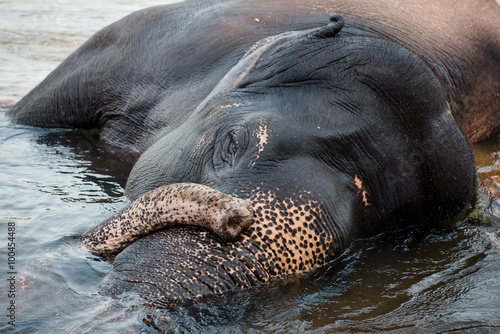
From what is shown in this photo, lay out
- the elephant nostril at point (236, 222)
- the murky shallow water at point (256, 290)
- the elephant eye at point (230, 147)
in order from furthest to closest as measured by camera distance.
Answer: the elephant eye at point (230, 147), the elephant nostril at point (236, 222), the murky shallow water at point (256, 290)

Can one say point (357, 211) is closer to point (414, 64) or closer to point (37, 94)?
point (414, 64)

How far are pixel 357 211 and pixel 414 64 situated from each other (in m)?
0.85

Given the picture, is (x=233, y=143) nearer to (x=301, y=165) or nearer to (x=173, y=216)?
(x=301, y=165)

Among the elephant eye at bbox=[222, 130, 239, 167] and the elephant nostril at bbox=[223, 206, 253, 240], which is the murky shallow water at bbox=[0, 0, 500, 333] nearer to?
the elephant nostril at bbox=[223, 206, 253, 240]

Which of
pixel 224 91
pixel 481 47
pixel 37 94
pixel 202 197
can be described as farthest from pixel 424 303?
pixel 37 94

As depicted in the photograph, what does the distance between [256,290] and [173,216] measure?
21.2 inches

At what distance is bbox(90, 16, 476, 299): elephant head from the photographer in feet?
9.73

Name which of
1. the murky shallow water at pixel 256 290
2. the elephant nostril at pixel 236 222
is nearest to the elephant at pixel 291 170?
the elephant nostril at pixel 236 222

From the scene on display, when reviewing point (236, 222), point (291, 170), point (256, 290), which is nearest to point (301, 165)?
point (291, 170)

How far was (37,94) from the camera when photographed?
20.0ft

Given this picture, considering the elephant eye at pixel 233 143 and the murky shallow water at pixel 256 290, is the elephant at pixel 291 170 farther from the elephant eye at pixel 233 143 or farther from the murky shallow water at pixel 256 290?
the murky shallow water at pixel 256 290

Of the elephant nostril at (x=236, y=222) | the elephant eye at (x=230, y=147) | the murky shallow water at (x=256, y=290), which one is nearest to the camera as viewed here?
the murky shallow water at (x=256, y=290)

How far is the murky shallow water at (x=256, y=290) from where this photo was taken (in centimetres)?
278

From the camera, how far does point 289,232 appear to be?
303 cm
